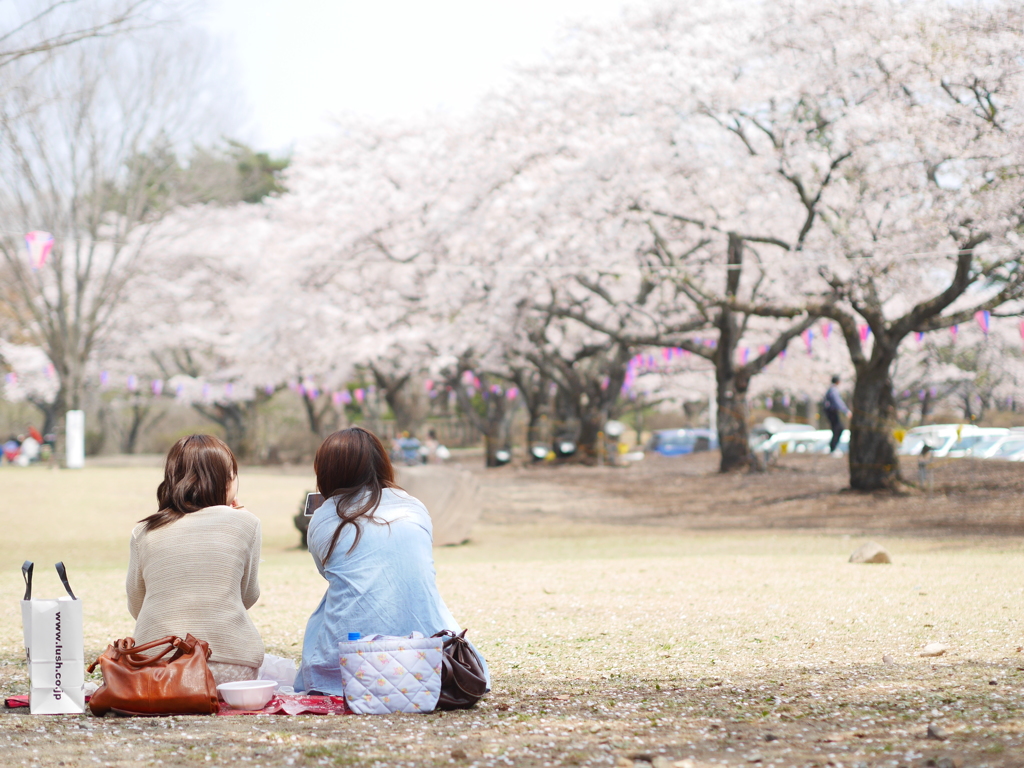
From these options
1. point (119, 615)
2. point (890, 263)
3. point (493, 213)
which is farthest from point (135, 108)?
point (119, 615)

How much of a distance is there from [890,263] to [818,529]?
12.3 ft

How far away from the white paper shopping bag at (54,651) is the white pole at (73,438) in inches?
809

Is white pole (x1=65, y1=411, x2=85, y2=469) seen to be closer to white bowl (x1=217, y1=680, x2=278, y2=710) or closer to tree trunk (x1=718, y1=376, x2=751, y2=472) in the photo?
tree trunk (x1=718, y1=376, x2=751, y2=472)

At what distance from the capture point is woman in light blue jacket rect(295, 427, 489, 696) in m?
3.77

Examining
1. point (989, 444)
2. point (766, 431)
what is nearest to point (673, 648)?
point (989, 444)

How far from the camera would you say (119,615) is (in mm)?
6562

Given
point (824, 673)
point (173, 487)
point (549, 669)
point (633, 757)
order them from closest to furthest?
point (633, 757) < point (173, 487) < point (824, 673) < point (549, 669)

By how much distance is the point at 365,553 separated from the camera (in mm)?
3785

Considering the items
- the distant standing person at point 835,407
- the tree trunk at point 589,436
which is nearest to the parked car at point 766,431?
the tree trunk at point 589,436

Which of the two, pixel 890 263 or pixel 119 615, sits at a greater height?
pixel 890 263

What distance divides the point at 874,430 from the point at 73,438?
17215 mm

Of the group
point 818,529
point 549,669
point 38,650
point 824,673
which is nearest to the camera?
point 38,650

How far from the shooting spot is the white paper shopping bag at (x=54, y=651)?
346 centimetres

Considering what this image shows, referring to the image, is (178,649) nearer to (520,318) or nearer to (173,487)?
(173,487)
